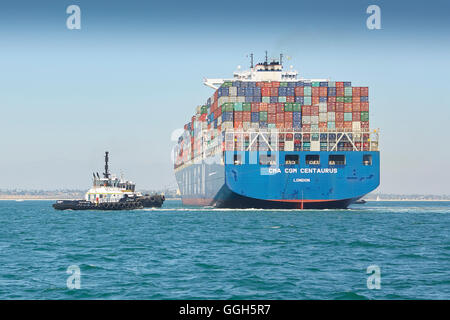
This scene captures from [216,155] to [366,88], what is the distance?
20279mm

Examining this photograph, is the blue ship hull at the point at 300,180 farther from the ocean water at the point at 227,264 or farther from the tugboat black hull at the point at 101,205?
the ocean water at the point at 227,264

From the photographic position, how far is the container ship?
62938 millimetres

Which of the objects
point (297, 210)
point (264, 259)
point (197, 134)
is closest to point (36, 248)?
point (264, 259)

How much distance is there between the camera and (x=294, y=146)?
64875 millimetres

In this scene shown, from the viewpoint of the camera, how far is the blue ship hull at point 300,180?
62.8m

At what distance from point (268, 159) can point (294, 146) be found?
137 inches

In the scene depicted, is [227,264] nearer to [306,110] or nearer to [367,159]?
[367,159]

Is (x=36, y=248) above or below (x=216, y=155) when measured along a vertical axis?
below

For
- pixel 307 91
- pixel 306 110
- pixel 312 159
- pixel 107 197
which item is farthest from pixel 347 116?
pixel 107 197

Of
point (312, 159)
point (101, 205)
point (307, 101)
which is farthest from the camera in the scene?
point (101, 205)

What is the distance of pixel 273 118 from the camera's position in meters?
66.4

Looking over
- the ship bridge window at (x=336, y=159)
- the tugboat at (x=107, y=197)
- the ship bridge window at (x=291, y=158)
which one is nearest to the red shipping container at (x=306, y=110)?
the ship bridge window at (x=291, y=158)
